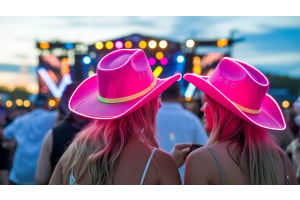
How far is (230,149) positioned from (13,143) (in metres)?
5.80

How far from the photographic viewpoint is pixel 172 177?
6.34 ft

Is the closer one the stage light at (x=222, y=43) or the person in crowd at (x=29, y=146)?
the person in crowd at (x=29, y=146)

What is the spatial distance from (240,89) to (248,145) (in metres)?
0.35

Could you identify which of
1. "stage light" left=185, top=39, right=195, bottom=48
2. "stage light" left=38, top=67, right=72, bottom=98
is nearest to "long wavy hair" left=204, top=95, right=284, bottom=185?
"stage light" left=185, top=39, right=195, bottom=48

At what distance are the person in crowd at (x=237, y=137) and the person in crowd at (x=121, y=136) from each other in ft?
0.66

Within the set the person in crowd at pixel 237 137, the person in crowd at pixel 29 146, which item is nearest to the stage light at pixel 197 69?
the person in crowd at pixel 29 146

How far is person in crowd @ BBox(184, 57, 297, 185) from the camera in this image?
1.91 metres

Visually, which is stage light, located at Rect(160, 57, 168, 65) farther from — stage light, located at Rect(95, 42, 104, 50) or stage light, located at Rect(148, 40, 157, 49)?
stage light, located at Rect(95, 42, 104, 50)

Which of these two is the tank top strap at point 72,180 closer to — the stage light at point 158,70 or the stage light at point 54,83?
the stage light at point 158,70

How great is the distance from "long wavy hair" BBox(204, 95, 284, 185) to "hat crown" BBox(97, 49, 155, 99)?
0.43m

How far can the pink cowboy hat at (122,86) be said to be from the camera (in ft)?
6.68

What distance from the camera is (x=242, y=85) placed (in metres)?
2.10

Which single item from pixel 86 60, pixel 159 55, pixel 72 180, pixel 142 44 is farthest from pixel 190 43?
pixel 72 180
